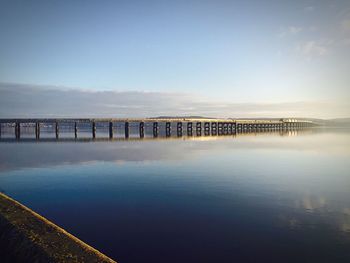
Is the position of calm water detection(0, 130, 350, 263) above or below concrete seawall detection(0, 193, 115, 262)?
below

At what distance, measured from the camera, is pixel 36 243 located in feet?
24.9

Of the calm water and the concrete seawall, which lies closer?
the concrete seawall

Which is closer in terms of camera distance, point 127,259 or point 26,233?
point 26,233

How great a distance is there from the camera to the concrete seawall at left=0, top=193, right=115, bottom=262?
272 inches

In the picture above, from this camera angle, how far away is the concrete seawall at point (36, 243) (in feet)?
22.7

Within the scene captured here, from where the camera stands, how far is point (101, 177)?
2516cm

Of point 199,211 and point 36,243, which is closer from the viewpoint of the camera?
point 36,243

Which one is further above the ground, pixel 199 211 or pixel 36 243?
pixel 36 243

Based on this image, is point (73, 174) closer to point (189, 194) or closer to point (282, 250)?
point (189, 194)

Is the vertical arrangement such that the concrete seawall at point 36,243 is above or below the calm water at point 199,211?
above

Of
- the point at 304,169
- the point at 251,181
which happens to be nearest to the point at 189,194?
the point at 251,181

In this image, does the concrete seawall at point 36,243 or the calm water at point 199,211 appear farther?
the calm water at point 199,211

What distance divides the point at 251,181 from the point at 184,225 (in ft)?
39.4

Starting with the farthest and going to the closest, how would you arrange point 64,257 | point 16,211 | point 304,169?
point 304,169 < point 16,211 < point 64,257
